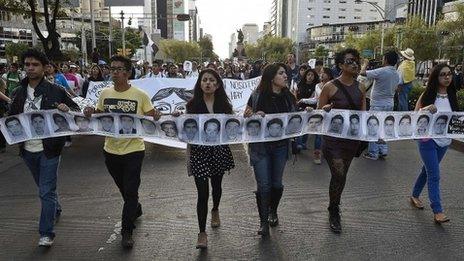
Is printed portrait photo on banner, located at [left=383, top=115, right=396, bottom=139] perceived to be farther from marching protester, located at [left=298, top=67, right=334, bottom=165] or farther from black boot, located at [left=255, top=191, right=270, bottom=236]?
marching protester, located at [left=298, top=67, right=334, bottom=165]

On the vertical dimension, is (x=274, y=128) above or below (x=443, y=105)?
below

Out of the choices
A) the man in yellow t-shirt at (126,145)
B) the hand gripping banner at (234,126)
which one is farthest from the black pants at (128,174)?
the hand gripping banner at (234,126)

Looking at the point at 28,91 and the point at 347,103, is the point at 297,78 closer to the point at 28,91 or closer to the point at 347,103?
the point at 347,103

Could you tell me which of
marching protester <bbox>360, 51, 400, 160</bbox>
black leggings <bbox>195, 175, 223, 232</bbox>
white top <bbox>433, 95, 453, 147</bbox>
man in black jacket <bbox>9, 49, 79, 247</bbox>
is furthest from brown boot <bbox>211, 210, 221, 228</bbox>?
marching protester <bbox>360, 51, 400, 160</bbox>

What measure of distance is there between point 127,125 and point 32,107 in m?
0.92

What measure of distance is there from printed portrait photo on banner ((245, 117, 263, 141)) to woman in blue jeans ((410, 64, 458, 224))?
74.8 inches

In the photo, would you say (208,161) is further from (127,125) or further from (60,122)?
(60,122)

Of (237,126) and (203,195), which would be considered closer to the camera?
(203,195)

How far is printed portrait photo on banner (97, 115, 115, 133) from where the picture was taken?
460 cm

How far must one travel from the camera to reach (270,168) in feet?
15.8

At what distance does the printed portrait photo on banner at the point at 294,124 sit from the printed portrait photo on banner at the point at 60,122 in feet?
7.33

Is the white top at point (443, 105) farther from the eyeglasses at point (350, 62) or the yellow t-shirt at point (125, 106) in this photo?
the yellow t-shirt at point (125, 106)

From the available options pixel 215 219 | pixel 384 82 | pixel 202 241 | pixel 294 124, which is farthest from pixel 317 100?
pixel 202 241

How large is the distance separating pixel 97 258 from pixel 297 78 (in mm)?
10062
